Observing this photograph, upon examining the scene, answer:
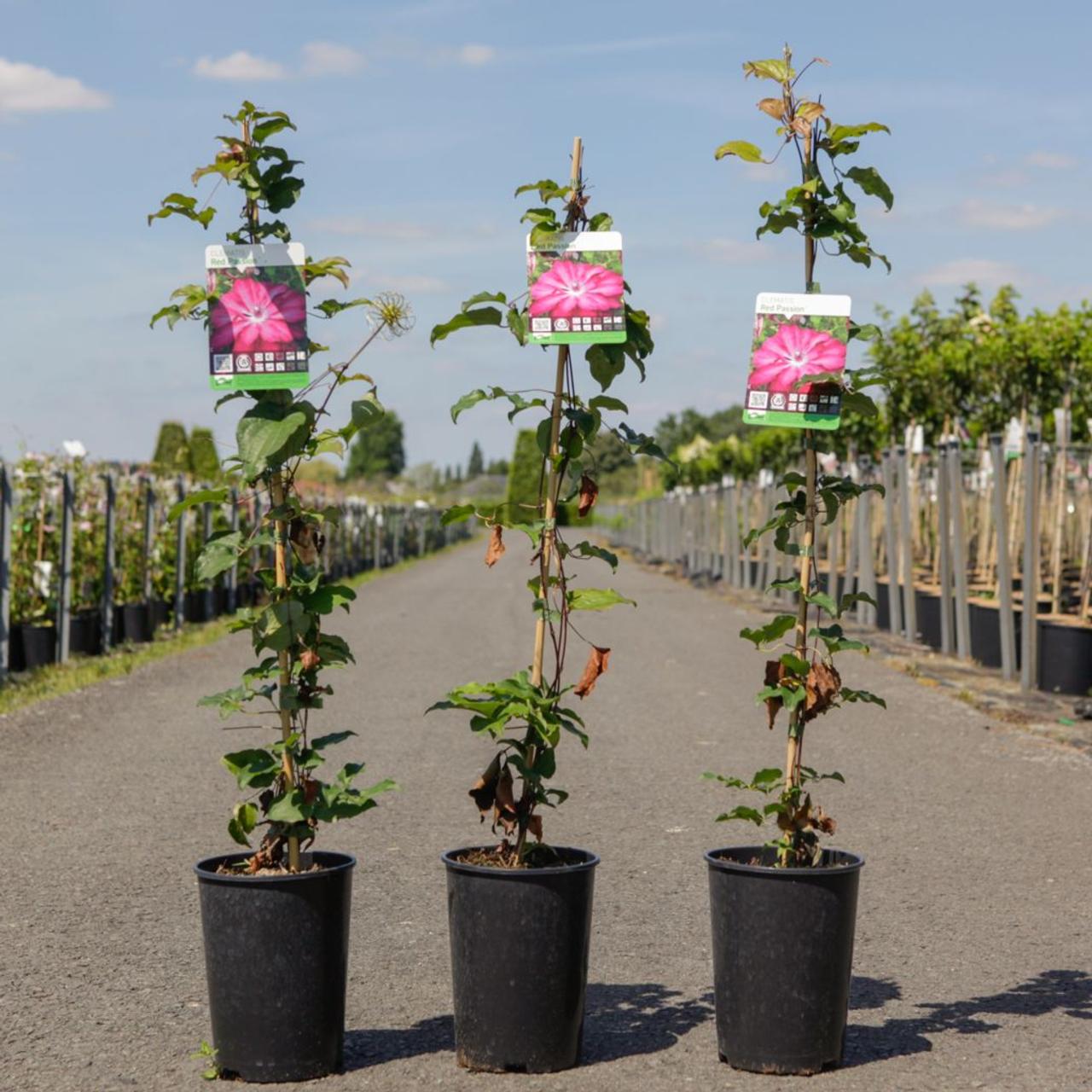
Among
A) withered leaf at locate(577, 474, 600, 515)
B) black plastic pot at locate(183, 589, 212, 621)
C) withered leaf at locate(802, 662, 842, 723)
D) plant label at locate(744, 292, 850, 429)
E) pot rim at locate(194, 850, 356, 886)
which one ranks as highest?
plant label at locate(744, 292, 850, 429)

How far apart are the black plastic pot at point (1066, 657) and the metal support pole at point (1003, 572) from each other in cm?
62

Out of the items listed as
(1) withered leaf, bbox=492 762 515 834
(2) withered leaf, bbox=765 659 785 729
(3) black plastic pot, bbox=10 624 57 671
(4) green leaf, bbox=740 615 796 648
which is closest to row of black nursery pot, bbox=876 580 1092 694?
(3) black plastic pot, bbox=10 624 57 671

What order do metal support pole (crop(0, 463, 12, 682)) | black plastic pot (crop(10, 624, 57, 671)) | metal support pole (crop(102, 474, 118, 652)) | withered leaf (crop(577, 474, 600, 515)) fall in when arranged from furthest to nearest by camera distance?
1. metal support pole (crop(102, 474, 118, 652))
2. black plastic pot (crop(10, 624, 57, 671))
3. metal support pole (crop(0, 463, 12, 682))
4. withered leaf (crop(577, 474, 600, 515))

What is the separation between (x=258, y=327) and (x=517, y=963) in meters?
1.75

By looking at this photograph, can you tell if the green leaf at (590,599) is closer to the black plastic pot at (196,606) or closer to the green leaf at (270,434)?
the green leaf at (270,434)

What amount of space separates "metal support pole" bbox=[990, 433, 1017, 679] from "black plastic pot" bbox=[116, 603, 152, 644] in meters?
9.05

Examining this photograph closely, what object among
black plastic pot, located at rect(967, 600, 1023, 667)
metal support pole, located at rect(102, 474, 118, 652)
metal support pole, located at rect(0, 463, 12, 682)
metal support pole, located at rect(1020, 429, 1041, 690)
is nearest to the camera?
metal support pole, located at rect(1020, 429, 1041, 690)

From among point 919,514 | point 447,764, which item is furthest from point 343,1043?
point 919,514

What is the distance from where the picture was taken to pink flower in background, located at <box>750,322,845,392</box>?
177 inches

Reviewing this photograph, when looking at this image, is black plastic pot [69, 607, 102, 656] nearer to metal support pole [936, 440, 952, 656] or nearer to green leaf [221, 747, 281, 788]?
metal support pole [936, 440, 952, 656]

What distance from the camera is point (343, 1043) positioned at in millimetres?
4496

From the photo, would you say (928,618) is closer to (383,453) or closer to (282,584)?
(282,584)

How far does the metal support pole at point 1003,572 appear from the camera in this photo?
1377 cm

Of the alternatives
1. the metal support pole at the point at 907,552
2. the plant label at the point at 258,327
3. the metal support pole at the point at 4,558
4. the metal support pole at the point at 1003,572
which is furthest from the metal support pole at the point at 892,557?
the plant label at the point at 258,327
